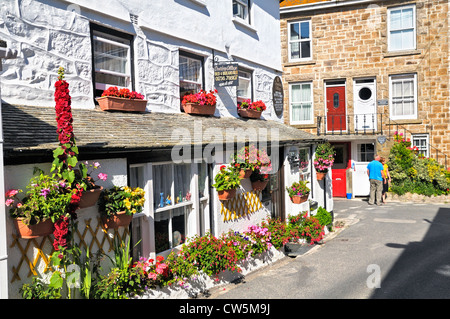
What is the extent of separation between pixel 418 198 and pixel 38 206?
50.9ft

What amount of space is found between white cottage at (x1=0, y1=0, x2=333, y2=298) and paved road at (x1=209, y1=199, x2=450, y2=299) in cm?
129

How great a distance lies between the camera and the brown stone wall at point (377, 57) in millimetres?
17781

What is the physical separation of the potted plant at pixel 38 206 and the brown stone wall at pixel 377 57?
1635cm

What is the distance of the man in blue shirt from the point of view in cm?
1603

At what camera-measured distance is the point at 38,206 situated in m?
4.53

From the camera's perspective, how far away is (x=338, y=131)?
19484mm

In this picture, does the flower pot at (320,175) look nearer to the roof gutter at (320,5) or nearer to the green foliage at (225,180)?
the green foliage at (225,180)

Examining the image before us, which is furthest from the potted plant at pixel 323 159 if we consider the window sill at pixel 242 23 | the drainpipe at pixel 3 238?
the drainpipe at pixel 3 238

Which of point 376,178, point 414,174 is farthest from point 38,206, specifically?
point 414,174

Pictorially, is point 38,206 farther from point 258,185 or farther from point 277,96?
point 277,96

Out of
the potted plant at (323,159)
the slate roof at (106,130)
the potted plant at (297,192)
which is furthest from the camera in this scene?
the potted plant at (323,159)
